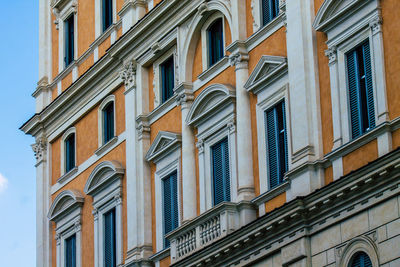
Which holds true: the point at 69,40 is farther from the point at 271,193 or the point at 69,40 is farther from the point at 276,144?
the point at 271,193

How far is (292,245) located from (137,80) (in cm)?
1145

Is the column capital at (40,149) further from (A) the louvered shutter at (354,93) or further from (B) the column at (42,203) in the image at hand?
(A) the louvered shutter at (354,93)

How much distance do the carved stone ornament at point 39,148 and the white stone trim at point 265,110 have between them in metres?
14.3

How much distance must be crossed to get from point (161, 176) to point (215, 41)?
449 cm

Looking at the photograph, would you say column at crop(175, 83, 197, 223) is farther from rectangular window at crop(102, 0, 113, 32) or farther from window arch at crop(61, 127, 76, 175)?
window arch at crop(61, 127, 76, 175)

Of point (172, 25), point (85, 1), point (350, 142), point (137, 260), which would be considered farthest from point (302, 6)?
point (85, 1)

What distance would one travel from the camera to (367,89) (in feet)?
104

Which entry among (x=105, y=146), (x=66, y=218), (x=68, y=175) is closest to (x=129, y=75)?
(x=105, y=146)

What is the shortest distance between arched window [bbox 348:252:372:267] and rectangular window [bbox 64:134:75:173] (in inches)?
693

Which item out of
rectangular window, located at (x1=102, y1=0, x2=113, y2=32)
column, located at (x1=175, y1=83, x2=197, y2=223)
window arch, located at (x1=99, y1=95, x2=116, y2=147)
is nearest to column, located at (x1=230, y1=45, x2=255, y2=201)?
column, located at (x1=175, y1=83, x2=197, y2=223)

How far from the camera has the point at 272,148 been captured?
116 feet

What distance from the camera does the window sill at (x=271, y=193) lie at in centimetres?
3397

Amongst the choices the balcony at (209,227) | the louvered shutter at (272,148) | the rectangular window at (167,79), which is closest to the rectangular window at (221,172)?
the balcony at (209,227)

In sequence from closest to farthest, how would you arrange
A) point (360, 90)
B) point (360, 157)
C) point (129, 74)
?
point (360, 157) → point (360, 90) → point (129, 74)
